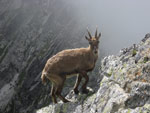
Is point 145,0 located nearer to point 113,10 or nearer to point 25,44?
point 113,10

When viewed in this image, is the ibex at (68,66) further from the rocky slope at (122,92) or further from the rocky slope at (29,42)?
the rocky slope at (29,42)

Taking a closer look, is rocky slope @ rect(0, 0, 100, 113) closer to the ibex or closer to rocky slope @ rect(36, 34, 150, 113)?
the ibex

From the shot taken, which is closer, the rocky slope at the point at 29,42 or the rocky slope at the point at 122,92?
the rocky slope at the point at 122,92

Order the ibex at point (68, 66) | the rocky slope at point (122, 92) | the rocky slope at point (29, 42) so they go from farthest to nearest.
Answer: the rocky slope at point (29, 42)
the ibex at point (68, 66)
the rocky slope at point (122, 92)

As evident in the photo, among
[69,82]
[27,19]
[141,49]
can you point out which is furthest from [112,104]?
[27,19]

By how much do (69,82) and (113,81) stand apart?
50.9 m

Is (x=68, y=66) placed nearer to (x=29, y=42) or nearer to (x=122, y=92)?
(x=122, y=92)

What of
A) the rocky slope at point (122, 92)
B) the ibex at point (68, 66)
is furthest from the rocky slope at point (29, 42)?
the rocky slope at point (122, 92)

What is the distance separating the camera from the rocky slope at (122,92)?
12.1 metres

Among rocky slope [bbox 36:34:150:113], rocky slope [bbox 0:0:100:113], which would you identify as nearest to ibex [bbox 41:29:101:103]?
rocky slope [bbox 36:34:150:113]

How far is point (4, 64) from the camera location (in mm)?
80500

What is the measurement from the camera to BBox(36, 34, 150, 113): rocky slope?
12.1 metres

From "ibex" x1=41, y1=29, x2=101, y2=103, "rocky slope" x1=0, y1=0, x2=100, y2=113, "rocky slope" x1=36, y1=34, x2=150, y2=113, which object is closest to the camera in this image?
"rocky slope" x1=36, y1=34, x2=150, y2=113

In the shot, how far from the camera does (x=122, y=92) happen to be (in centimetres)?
1359
